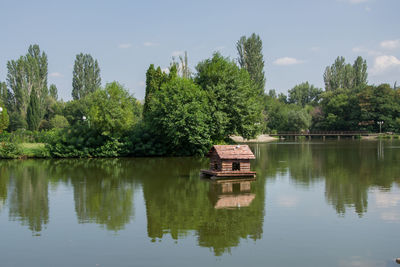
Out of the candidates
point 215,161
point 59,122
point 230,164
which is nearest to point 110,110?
point 215,161

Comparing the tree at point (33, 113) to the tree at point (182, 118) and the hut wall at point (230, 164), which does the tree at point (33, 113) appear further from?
the hut wall at point (230, 164)

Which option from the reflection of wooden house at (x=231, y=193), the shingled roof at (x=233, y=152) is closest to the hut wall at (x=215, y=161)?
the shingled roof at (x=233, y=152)

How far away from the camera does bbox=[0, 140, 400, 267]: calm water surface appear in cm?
1088

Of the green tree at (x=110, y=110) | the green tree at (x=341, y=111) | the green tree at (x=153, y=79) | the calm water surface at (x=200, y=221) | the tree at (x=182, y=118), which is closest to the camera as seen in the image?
the calm water surface at (x=200, y=221)

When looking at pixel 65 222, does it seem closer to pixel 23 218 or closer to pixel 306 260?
pixel 23 218

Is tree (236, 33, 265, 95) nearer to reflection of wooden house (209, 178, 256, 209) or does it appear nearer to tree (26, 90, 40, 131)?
tree (26, 90, 40, 131)

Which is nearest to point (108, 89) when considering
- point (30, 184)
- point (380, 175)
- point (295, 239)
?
point (30, 184)

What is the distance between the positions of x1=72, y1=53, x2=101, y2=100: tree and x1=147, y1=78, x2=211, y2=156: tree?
47.6 m

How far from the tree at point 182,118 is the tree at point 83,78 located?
47.6m

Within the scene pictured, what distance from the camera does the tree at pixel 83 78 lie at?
86.5 meters

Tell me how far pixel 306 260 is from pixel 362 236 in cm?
288

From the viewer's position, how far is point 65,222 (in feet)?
48.8

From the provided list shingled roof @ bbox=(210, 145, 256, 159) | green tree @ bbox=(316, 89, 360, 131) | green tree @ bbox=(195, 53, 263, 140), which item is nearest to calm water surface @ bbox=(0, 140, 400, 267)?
shingled roof @ bbox=(210, 145, 256, 159)

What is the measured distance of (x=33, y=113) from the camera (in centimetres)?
7131
